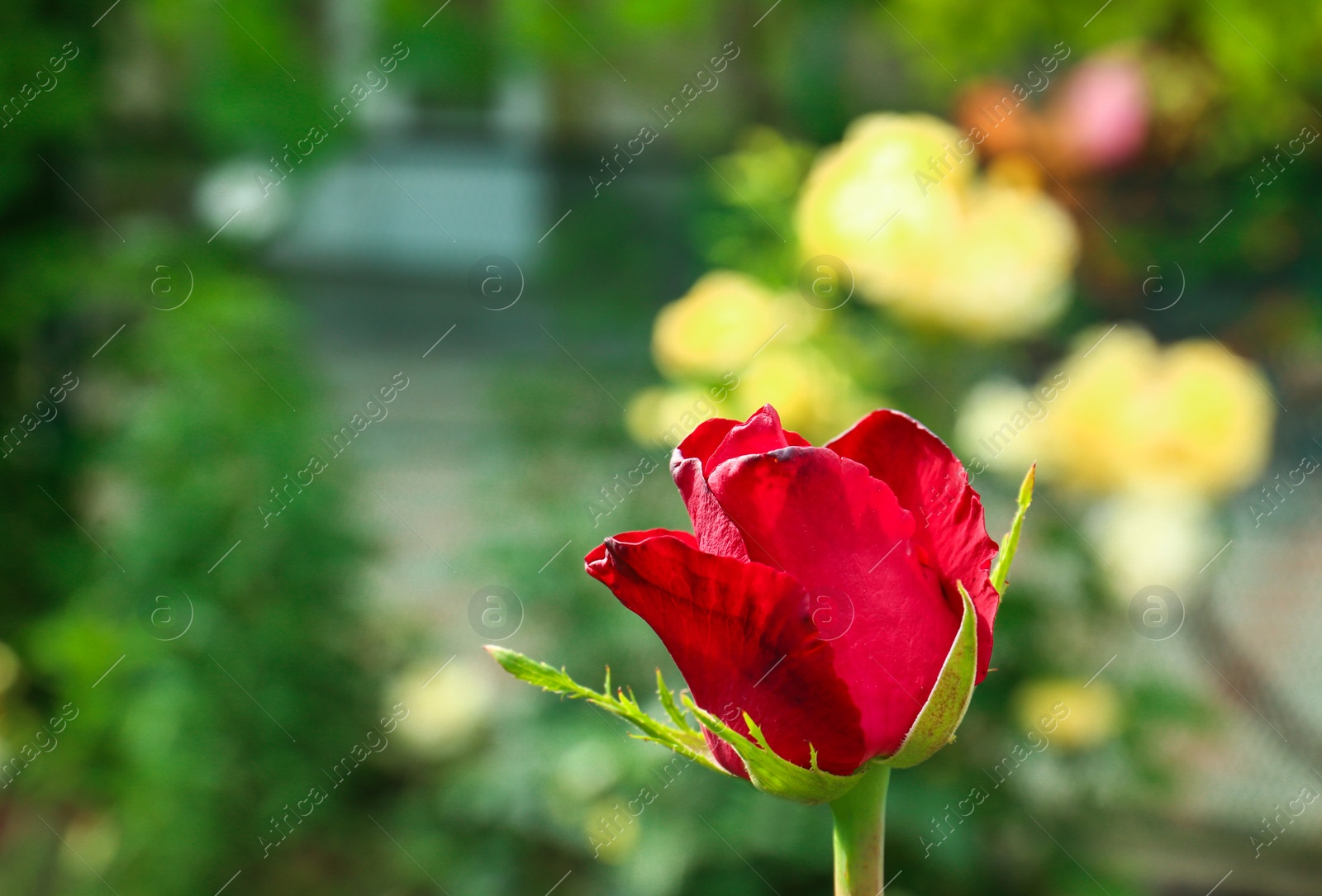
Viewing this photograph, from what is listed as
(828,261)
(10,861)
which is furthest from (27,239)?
(828,261)

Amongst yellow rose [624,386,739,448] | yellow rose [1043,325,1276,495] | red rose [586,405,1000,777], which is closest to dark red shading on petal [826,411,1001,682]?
red rose [586,405,1000,777]

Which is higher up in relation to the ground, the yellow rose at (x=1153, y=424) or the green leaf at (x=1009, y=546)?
the green leaf at (x=1009, y=546)

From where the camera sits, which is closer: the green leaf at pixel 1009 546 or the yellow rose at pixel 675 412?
the green leaf at pixel 1009 546

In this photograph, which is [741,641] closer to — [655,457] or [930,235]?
[930,235]

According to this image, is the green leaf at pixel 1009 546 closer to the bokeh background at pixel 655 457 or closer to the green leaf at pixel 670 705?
the green leaf at pixel 670 705

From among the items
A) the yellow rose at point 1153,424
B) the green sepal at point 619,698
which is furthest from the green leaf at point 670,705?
the yellow rose at point 1153,424

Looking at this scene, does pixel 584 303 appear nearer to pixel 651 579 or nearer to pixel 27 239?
pixel 27 239

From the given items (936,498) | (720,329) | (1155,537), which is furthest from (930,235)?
(936,498)
